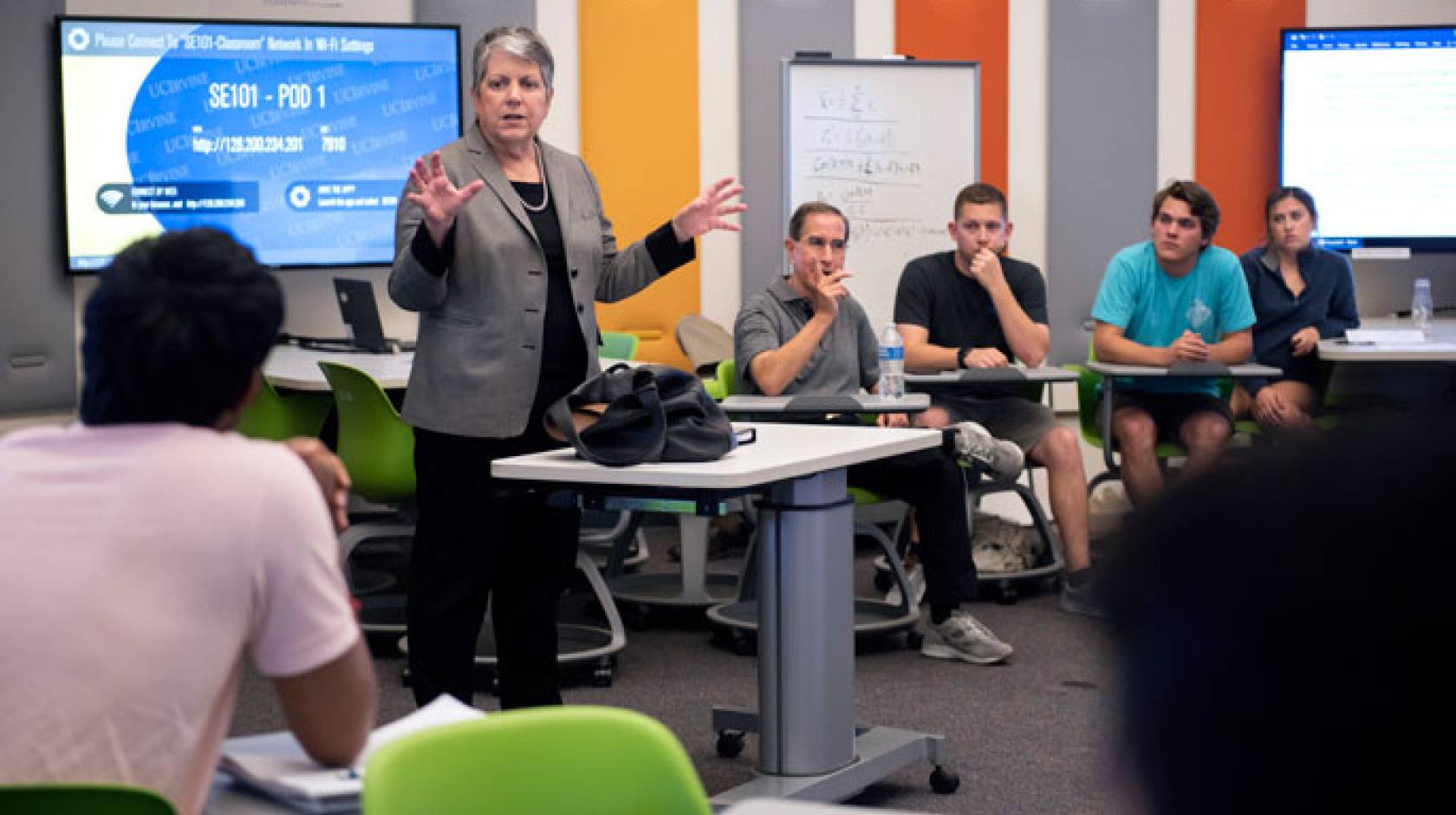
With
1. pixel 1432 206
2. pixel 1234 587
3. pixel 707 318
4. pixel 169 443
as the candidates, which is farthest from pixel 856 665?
pixel 1234 587

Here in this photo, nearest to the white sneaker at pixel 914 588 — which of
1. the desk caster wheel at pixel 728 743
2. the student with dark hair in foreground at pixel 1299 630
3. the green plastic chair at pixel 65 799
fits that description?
the desk caster wheel at pixel 728 743

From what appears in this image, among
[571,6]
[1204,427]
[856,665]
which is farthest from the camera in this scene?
[571,6]

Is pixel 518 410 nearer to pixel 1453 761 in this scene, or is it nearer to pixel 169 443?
pixel 169 443

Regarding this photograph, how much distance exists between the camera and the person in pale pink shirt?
5.25ft

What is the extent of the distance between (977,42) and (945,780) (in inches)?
182

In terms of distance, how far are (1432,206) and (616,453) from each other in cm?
539

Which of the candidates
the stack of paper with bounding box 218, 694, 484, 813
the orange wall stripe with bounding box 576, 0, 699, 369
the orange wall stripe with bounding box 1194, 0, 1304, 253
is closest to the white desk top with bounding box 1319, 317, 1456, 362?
the orange wall stripe with bounding box 1194, 0, 1304, 253

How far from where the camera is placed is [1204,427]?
19.3 ft

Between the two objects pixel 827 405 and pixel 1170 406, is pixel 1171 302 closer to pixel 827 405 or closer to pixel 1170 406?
pixel 1170 406

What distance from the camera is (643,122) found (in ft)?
24.7

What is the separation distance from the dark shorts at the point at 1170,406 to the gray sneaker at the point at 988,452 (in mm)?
792

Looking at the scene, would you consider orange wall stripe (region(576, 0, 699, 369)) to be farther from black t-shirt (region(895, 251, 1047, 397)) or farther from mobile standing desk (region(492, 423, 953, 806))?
mobile standing desk (region(492, 423, 953, 806))

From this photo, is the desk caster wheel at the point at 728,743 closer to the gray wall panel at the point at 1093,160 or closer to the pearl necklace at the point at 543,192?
the pearl necklace at the point at 543,192

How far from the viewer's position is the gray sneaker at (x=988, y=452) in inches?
204
